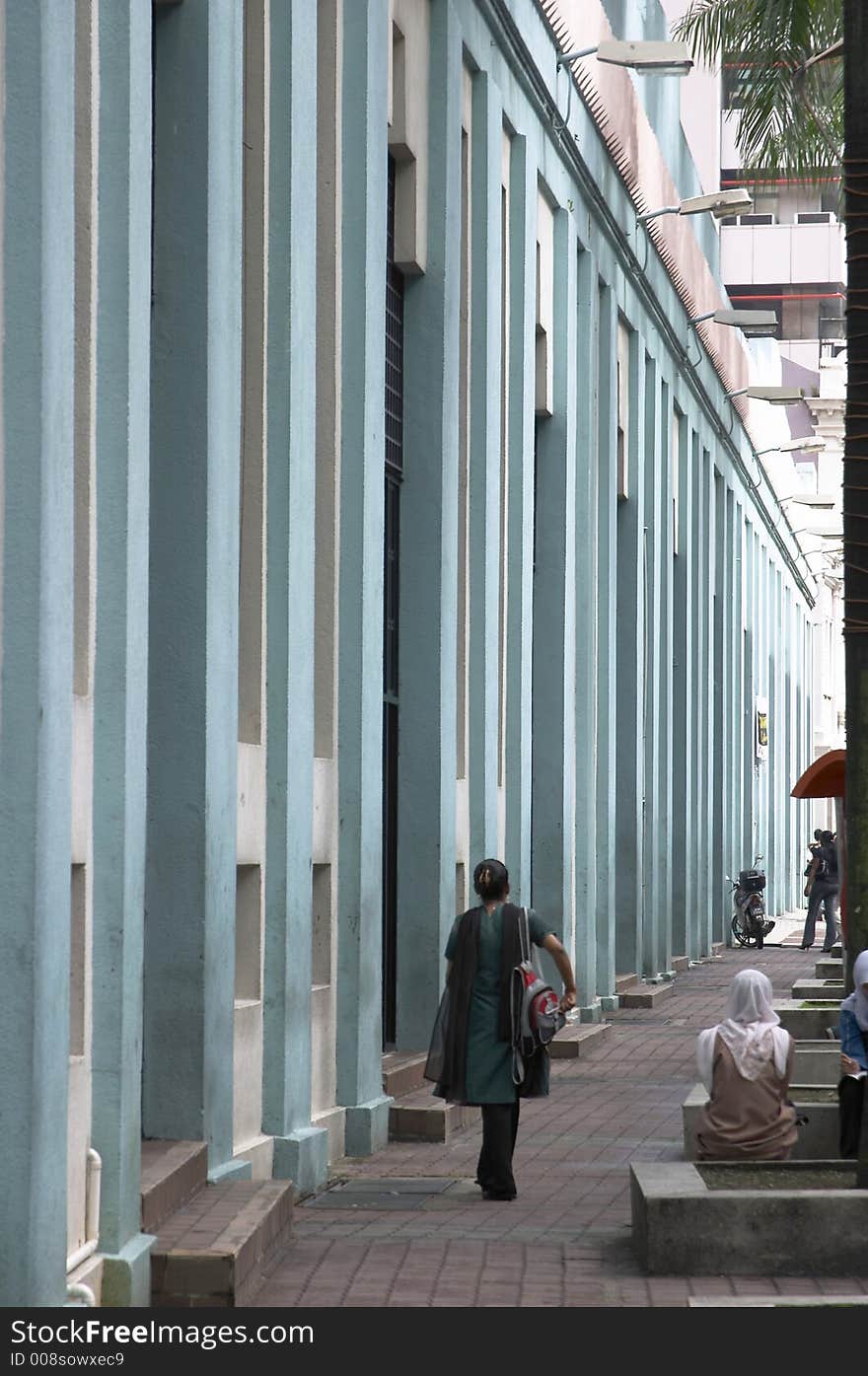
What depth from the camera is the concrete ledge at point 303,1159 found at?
12617 millimetres

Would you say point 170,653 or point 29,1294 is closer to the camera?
point 29,1294

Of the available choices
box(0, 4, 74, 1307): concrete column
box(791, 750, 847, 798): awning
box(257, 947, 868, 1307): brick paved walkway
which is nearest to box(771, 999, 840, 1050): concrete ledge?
box(257, 947, 868, 1307): brick paved walkway

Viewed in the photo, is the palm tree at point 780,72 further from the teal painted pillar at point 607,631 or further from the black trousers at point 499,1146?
the black trousers at point 499,1146

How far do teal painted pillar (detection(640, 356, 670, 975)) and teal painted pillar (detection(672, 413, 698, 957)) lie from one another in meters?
3.67

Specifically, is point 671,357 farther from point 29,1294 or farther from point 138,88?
point 29,1294

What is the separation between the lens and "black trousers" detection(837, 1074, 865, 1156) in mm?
11109

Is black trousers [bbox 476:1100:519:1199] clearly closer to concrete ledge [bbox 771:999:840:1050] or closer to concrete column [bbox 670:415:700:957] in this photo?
concrete ledge [bbox 771:999:840:1050]

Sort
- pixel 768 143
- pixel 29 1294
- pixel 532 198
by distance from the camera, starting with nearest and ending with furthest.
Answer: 1. pixel 29 1294
2. pixel 532 198
3. pixel 768 143

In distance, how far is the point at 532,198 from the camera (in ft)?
70.6

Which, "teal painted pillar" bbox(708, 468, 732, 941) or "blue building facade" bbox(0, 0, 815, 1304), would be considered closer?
"blue building facade" bbox(0, 0, 815, 1304)

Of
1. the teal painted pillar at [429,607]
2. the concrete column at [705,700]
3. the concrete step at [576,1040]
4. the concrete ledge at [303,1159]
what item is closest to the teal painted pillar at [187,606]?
the concrete ledge at [303,1159]

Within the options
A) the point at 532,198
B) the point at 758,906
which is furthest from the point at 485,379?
the point at 758,906

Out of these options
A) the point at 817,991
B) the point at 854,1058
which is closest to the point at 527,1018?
the point at 854,1058

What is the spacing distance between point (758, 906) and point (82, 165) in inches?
1307
